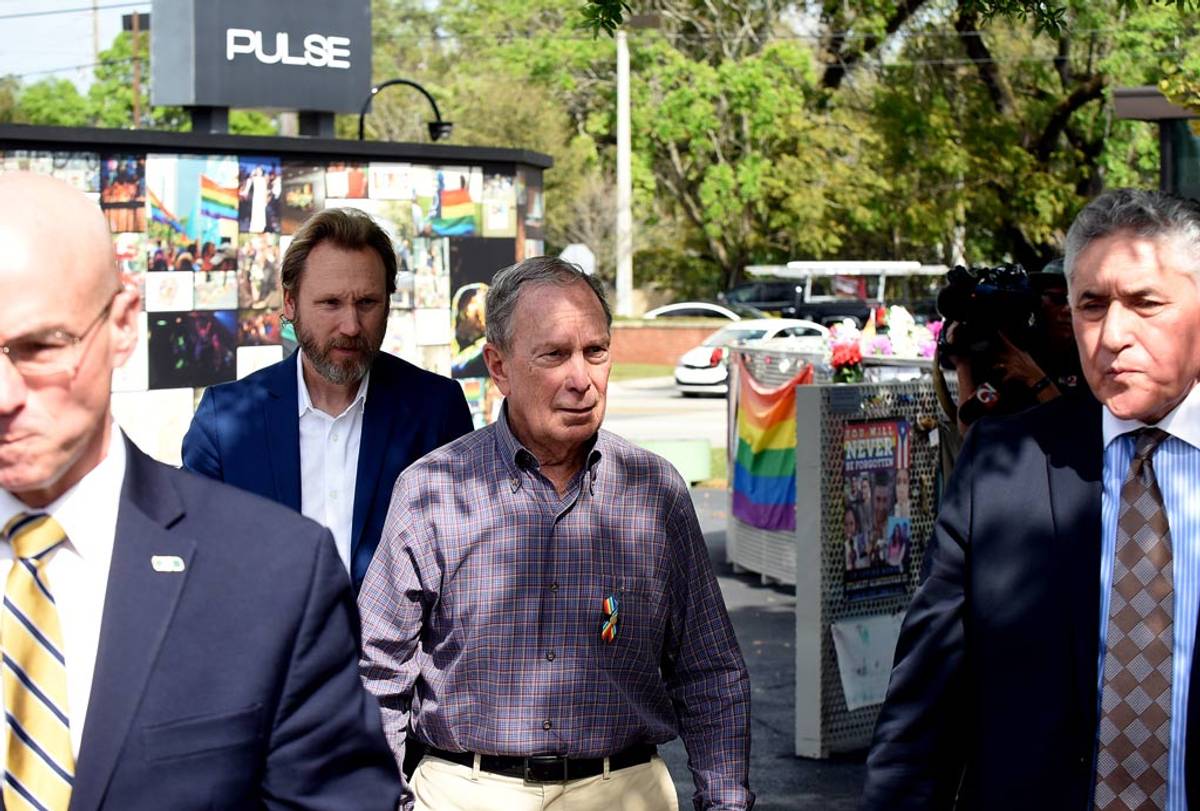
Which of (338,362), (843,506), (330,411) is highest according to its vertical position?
(338,362)

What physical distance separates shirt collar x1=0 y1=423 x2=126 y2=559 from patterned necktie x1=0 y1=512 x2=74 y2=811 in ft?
0.21

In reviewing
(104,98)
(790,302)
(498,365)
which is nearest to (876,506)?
(498,365)

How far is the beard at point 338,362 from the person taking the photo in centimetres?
432

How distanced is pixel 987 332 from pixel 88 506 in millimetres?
3482

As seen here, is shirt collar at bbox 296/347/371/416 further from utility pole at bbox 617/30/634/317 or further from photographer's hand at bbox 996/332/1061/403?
utility pole at bbox 617/30/634/317

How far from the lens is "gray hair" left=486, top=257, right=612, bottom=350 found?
12.7 ft

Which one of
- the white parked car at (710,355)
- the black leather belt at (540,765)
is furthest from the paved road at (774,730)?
the white parked car at (710,355)

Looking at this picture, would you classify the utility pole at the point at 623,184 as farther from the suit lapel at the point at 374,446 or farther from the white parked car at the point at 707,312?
the suit lapel at the point at 374,446

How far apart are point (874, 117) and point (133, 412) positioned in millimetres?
35197

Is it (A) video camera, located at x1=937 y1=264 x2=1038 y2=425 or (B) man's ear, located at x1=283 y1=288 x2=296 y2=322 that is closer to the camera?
(B) man's ear, located at x1=283 y1=288 x2=296 y2=322

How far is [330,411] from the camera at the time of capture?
4387mm

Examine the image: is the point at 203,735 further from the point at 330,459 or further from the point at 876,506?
the point at 876,506

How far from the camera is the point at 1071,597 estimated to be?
3084 millimetres

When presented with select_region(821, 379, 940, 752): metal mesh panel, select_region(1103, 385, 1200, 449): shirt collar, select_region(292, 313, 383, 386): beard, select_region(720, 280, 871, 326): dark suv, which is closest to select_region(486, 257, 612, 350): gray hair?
select_region(292, 313, 383, 386): beard
